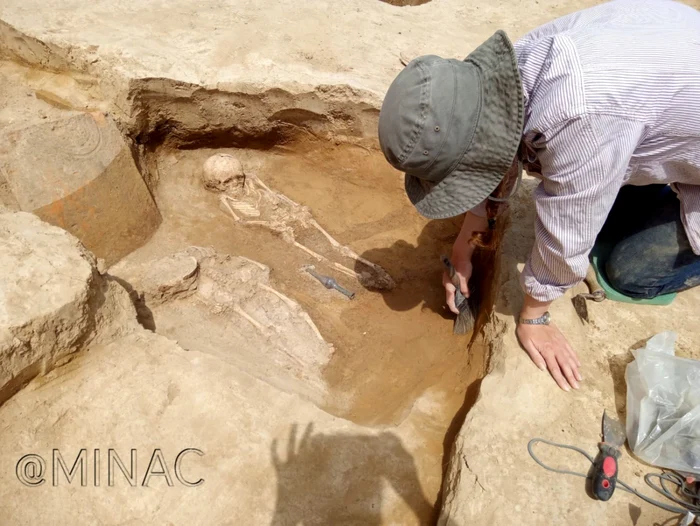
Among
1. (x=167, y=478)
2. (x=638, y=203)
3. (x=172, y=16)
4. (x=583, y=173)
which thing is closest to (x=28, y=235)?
(x=167, y=478)

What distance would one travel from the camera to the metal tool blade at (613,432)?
1960 millimetres

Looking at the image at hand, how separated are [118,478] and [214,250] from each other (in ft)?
5.59

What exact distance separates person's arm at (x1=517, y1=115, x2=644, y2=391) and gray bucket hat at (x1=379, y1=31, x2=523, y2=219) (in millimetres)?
210

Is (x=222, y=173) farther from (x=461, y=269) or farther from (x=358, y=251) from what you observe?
(x=461, y=269)

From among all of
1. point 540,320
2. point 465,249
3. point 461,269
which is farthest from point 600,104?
point 461,269

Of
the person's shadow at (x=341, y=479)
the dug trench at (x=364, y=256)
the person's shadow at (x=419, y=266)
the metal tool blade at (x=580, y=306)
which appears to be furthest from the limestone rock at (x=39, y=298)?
the metal tool blade at (x=580, y=306)

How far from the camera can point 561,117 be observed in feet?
4.93

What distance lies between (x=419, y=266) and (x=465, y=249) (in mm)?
889

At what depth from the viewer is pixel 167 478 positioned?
6.03 feet

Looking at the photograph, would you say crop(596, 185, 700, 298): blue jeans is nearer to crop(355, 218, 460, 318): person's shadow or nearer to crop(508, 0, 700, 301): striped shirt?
crop(508, 0, 700, 301): striped shirt

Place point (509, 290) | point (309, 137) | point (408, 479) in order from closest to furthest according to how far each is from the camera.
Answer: point (408, 479), point (509, 290), point (309, 137)

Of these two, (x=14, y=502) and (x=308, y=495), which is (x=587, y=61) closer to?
(x=308, y=495)

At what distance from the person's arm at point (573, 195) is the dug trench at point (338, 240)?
476mm

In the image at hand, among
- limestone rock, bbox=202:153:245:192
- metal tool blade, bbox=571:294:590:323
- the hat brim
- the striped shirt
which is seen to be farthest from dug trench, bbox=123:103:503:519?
the hat brim
